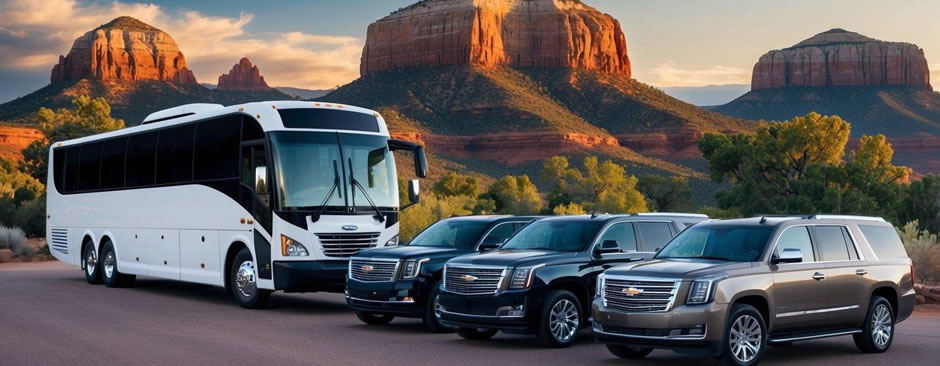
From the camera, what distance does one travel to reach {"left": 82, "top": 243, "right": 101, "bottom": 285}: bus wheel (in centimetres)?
2689

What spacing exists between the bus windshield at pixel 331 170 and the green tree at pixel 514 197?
3805 centimetres

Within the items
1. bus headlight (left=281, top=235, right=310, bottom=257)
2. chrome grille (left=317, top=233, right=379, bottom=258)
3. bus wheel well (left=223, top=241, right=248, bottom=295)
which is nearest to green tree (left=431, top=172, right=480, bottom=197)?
bus wheel well (left=223, top=241, right=248, bottom=295)

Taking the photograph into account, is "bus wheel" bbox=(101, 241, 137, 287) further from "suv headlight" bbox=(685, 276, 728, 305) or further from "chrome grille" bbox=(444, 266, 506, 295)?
"suv headlight" bbox=(685, 276, 728, 305)

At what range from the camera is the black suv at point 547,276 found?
14.1 metres

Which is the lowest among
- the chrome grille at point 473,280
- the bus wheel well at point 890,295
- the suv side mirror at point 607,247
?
the bus wheel well at point 890,295

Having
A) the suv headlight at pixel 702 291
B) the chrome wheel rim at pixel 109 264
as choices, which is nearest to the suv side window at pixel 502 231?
the suv headlight at pixel 702 291

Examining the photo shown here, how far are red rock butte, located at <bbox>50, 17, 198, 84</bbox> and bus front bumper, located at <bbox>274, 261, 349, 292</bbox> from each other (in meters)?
117

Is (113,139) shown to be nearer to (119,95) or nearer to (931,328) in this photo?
(931,328)

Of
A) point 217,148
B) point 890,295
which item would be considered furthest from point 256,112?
point 890,295

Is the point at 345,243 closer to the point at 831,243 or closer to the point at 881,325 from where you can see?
the point at 831,243

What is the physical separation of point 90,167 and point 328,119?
9829mm

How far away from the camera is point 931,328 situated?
661 inches

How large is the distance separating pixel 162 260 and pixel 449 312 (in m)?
10.7

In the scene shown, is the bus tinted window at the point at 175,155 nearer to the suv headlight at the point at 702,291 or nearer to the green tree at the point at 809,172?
the suv headlight at the point at 702,291
